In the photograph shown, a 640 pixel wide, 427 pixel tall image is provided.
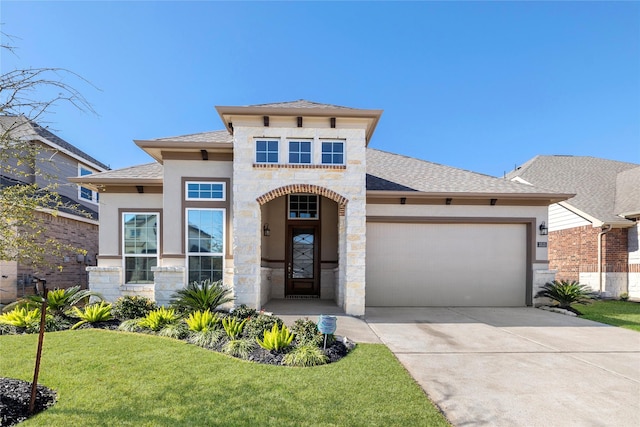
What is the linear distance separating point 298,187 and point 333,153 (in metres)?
1.23

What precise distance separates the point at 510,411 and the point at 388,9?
996 cm

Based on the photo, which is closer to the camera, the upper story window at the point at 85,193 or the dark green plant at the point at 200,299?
the dark green plant at the point at 200,299

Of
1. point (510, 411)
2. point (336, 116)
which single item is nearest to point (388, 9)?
point (336, 116)

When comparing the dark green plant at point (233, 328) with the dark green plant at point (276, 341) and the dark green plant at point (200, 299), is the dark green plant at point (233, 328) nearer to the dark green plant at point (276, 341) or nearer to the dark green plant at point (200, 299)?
the dark green plant at point (276, 341)

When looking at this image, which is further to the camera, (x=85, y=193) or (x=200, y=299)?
(x=85, y=193)

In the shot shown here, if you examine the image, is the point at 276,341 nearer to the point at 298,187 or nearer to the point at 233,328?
the point at 233,328

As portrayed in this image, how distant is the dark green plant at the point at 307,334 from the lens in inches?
207

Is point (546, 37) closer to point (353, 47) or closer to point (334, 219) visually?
point (353, 47)

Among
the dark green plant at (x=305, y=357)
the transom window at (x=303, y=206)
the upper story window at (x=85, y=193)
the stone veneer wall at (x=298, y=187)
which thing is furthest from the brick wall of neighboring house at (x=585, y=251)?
the upper story window at (x=85, y=193)

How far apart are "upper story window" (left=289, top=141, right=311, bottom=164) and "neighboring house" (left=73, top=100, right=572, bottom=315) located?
0.03m

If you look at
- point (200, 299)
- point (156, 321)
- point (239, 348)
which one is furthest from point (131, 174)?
point (239, 348)

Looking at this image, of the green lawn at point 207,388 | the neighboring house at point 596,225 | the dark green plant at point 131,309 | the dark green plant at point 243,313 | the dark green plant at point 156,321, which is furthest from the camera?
the neighboring house at point 596,225

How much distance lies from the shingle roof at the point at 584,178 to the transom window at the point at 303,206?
10839mm

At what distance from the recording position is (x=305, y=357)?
15.3 ft
